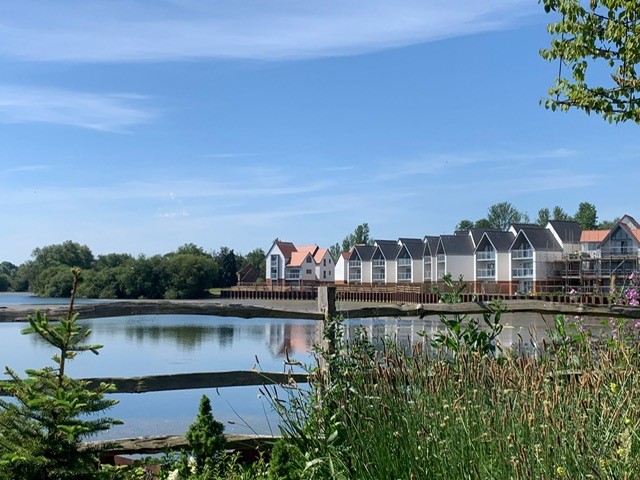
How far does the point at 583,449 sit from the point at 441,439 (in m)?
0.72

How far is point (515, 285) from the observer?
56.9m

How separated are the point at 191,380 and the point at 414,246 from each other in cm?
6684

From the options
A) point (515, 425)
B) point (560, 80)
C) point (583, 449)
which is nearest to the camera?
point (583, 449)

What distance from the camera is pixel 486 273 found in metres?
59.9

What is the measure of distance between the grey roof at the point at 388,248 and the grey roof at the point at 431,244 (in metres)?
6.33

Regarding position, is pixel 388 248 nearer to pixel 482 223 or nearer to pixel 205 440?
pixel 482 223

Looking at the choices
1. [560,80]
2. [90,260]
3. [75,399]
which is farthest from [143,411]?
[90,260]

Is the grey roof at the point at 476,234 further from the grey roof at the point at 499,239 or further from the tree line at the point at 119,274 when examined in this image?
the tree line at the point at 119,274

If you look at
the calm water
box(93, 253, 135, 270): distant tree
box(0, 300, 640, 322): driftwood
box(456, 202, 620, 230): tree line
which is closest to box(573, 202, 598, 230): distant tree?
box(456, 202, 620, 230): tree line

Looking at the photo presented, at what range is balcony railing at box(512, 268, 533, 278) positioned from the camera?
182ft

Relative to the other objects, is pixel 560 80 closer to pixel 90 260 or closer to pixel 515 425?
pixel 515 425

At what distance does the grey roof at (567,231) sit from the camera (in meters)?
56.7

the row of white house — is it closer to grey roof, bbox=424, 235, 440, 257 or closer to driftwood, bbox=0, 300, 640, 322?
grey roof, bbox=424, 235, 440, 257

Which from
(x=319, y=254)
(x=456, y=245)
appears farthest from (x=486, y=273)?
(x=319, y=254)
